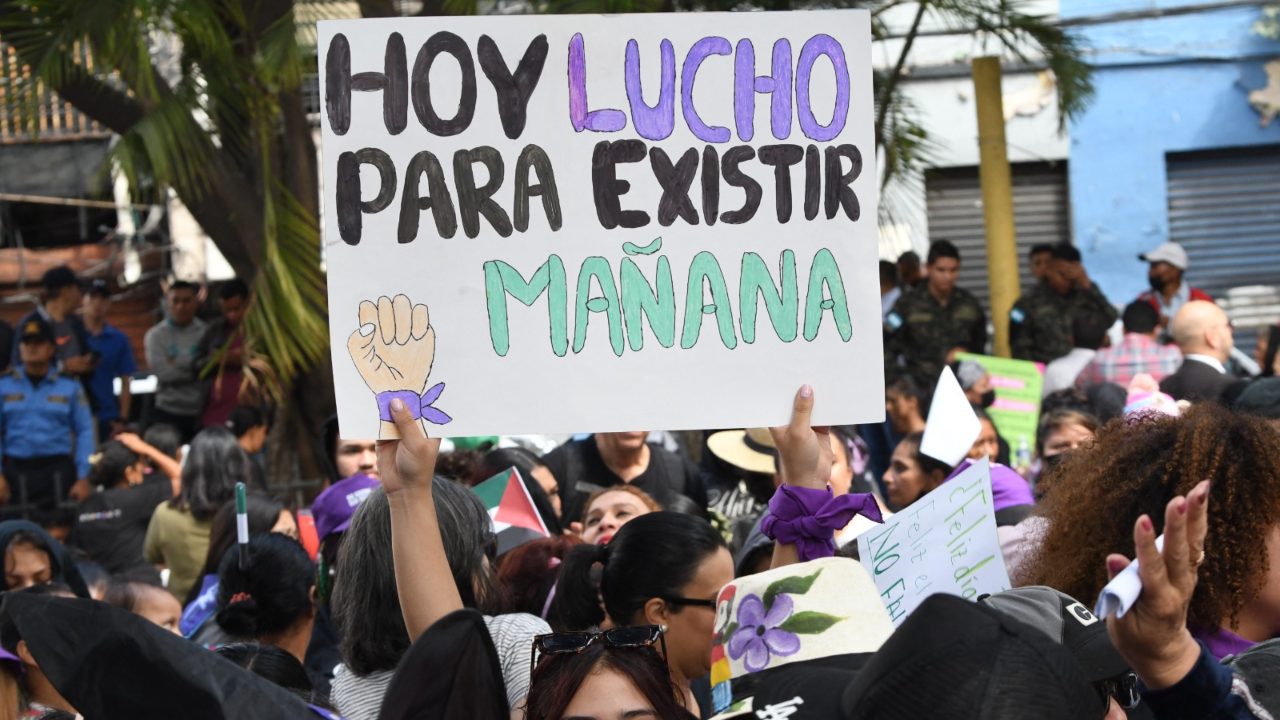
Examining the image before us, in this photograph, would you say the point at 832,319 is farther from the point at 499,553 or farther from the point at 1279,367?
the point at 1279,367

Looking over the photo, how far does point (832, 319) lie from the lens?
3.22 metres

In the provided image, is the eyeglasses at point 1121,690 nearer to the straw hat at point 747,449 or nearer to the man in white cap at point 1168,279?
the straw hat at point 747,449

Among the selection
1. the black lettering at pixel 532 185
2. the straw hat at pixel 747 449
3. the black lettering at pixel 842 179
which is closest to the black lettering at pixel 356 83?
the black lettering at pixel 532 185

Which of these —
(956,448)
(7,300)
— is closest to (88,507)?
(956,448)

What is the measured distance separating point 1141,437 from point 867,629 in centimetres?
79

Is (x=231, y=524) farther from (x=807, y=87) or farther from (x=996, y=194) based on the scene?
(x=996, y=194)

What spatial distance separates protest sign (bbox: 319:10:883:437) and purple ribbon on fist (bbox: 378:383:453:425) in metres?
0.02

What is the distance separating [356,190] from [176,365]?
8.51 meters

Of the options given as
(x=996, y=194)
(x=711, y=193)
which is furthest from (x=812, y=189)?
(x=996, y=194)

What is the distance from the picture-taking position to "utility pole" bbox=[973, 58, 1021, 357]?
10258 millimetres

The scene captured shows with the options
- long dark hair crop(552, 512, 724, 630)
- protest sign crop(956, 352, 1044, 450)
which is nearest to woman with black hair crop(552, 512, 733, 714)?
long dark hair crop(552, 512, 724, 630)

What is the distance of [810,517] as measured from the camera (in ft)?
9.81

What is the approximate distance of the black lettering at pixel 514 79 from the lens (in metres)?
3.20

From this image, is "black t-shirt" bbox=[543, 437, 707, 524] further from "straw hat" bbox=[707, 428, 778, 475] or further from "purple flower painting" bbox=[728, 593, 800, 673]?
"purple flower painting" bbox=[728, 593, 800, 673]
